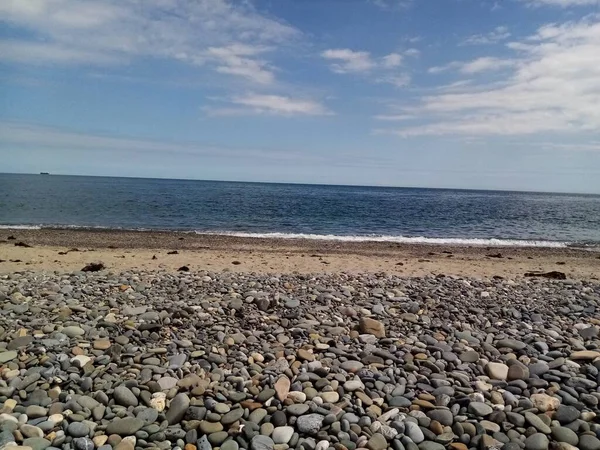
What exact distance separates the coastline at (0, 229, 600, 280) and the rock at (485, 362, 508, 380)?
20.4ft

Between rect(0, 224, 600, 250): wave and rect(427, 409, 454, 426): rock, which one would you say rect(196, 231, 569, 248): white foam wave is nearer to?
rect(0, 224, 600, 250): wave

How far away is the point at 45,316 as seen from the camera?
18.6 ft

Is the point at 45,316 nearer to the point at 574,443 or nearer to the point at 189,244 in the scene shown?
the point at 574,443

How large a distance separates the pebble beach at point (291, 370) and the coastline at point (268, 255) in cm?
466

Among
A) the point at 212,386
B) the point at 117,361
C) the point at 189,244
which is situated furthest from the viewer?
the point at 189,244

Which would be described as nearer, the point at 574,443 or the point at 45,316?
the point at 574,443

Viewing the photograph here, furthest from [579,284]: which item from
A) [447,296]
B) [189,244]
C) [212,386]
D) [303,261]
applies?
[189,244]

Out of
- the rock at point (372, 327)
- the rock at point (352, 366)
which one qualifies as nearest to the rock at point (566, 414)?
the rock at point (352, 366)

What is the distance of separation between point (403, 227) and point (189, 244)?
16088 millimetres

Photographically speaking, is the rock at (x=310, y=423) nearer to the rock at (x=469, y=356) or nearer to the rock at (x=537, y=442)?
the rock at (x=537, y=442)

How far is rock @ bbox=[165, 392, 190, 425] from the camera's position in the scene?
370 cm

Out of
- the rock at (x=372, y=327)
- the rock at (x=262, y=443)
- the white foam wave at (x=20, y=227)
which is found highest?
the rock at (x=372, y=327)

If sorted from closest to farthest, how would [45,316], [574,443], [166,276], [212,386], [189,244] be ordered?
1. [574,443]
2. [212,386]
3. [45,316]
4. [166,276]
5. [189,244]

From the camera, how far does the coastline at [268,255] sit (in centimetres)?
1198
